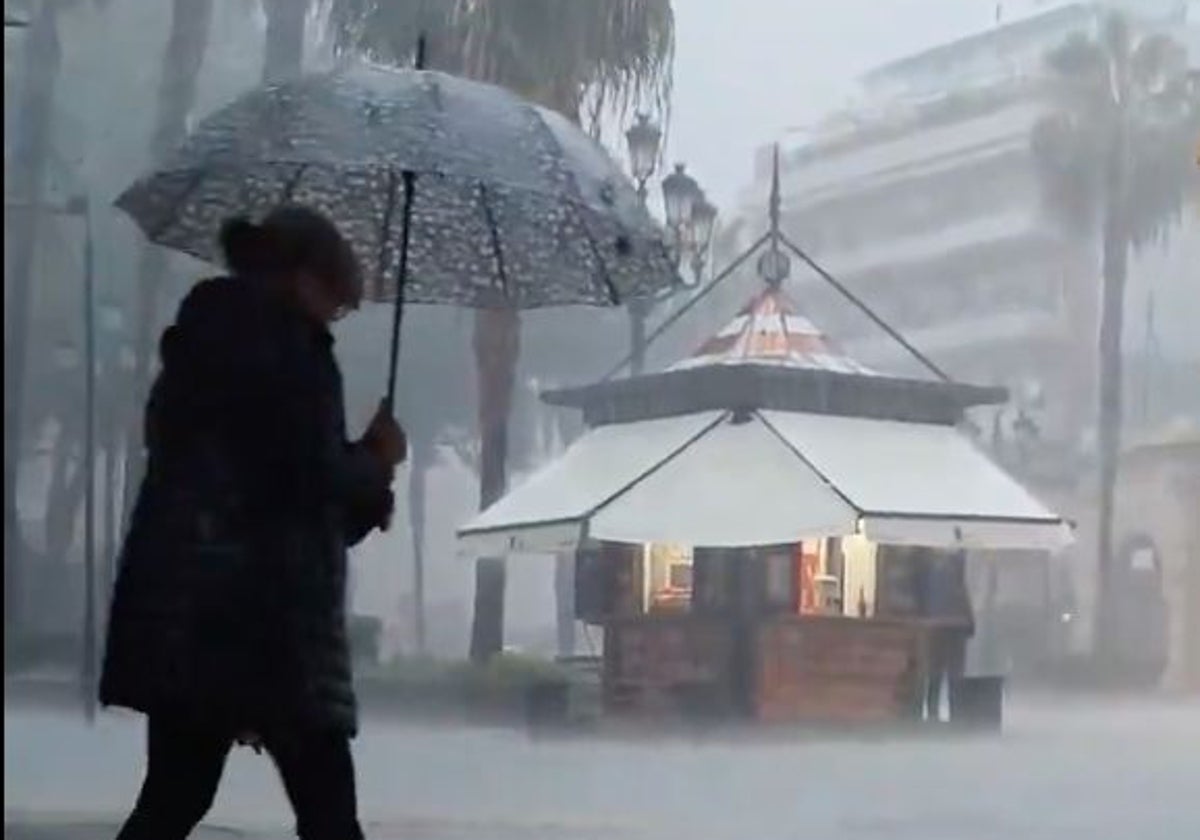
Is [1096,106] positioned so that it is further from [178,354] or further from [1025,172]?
[178,354]

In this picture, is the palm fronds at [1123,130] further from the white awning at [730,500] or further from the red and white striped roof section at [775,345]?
the white awning at [730,500]

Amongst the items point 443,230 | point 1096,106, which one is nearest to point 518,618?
point 443,230

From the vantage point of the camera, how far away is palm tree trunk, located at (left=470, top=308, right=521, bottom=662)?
4.65 m

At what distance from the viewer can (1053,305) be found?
188 inches

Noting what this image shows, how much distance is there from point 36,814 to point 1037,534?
2.23 meters

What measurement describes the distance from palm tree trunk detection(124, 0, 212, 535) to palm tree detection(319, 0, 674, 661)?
0.30 meters

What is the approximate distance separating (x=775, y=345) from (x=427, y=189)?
102 cm

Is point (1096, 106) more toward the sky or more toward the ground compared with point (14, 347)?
more toward the sky

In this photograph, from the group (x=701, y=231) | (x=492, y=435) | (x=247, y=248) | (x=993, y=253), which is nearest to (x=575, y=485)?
(x=492, y=435)

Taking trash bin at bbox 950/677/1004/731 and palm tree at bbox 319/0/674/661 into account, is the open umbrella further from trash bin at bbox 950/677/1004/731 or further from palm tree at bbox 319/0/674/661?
trash bin at bbox 950/677/1004/731

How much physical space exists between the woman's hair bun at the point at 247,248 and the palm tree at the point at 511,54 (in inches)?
58.9

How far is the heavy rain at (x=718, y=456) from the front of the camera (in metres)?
4.66

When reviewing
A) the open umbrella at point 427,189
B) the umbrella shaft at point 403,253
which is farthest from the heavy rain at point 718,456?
the umbrella shaft at point 403,253

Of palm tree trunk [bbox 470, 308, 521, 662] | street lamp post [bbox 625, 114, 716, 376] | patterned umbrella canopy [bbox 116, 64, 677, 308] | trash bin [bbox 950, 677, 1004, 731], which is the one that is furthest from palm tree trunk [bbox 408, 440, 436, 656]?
trash bin [bbox 950, 677, 1004, 731]
